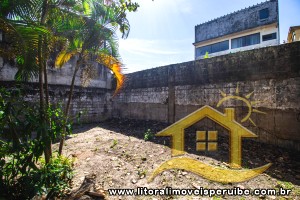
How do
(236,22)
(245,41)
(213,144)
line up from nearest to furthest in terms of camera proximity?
(213,144) → (245,41) → (236,22)

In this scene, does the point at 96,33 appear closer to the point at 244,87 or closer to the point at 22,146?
the point at 22,146

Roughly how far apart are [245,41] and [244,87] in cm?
1291

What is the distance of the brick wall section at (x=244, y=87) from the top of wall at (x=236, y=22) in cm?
1231

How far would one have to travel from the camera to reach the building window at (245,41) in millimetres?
15348

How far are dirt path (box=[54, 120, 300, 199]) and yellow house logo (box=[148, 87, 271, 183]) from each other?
15 cm

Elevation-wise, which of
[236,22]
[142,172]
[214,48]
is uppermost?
[236,22]

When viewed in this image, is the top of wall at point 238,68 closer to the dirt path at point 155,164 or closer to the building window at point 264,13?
the dirt path at point 155,164

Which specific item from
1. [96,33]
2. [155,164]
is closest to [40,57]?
[96,33]

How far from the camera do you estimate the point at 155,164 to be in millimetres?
3990

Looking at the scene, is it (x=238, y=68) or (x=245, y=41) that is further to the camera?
(x=245, y=41)

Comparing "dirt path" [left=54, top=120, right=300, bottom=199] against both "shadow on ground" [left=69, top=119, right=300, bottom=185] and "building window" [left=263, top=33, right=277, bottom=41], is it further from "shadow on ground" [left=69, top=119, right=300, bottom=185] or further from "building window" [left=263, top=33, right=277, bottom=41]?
"building window" [left=263, top=33, right=277, bottom=41]

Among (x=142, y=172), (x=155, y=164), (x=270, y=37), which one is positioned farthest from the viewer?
(x=270, y=37)

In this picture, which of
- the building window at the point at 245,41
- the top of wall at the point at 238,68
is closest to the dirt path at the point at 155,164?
the top of wall at the point at 238,68

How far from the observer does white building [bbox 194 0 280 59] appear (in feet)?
48.5
